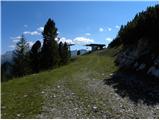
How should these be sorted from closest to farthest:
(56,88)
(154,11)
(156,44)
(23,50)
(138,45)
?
1. (56,88)
2. (156,44)
3. (154,11)
4. (138,45)
5. (23,50)

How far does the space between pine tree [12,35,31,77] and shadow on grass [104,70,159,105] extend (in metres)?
38.0

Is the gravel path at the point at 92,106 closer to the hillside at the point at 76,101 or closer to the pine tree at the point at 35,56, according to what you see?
the hillside at the point at 76,101

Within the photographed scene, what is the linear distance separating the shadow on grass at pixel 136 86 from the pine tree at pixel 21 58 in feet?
125

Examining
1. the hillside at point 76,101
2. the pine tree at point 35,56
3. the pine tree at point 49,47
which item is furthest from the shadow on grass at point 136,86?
the pine tree at point 35,56

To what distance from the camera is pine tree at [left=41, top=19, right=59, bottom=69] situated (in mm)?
54375

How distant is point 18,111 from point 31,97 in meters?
3.42

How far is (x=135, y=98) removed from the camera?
17359 mm

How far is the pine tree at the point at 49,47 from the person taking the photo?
54.4 meters

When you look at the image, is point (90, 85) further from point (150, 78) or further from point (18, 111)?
point (18, 111)

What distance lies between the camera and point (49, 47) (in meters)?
55.9

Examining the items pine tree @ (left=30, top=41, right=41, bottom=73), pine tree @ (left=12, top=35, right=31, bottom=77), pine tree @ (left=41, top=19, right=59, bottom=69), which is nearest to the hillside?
pine tree @ (left=41, top=19, right=59, bottom=69)

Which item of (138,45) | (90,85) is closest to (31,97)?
(90,85)

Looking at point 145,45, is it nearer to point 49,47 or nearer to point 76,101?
point 76,101

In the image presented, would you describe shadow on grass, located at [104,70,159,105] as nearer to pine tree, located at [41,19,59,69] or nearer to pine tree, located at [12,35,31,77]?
pine tree, located at [41,19,59,69]
